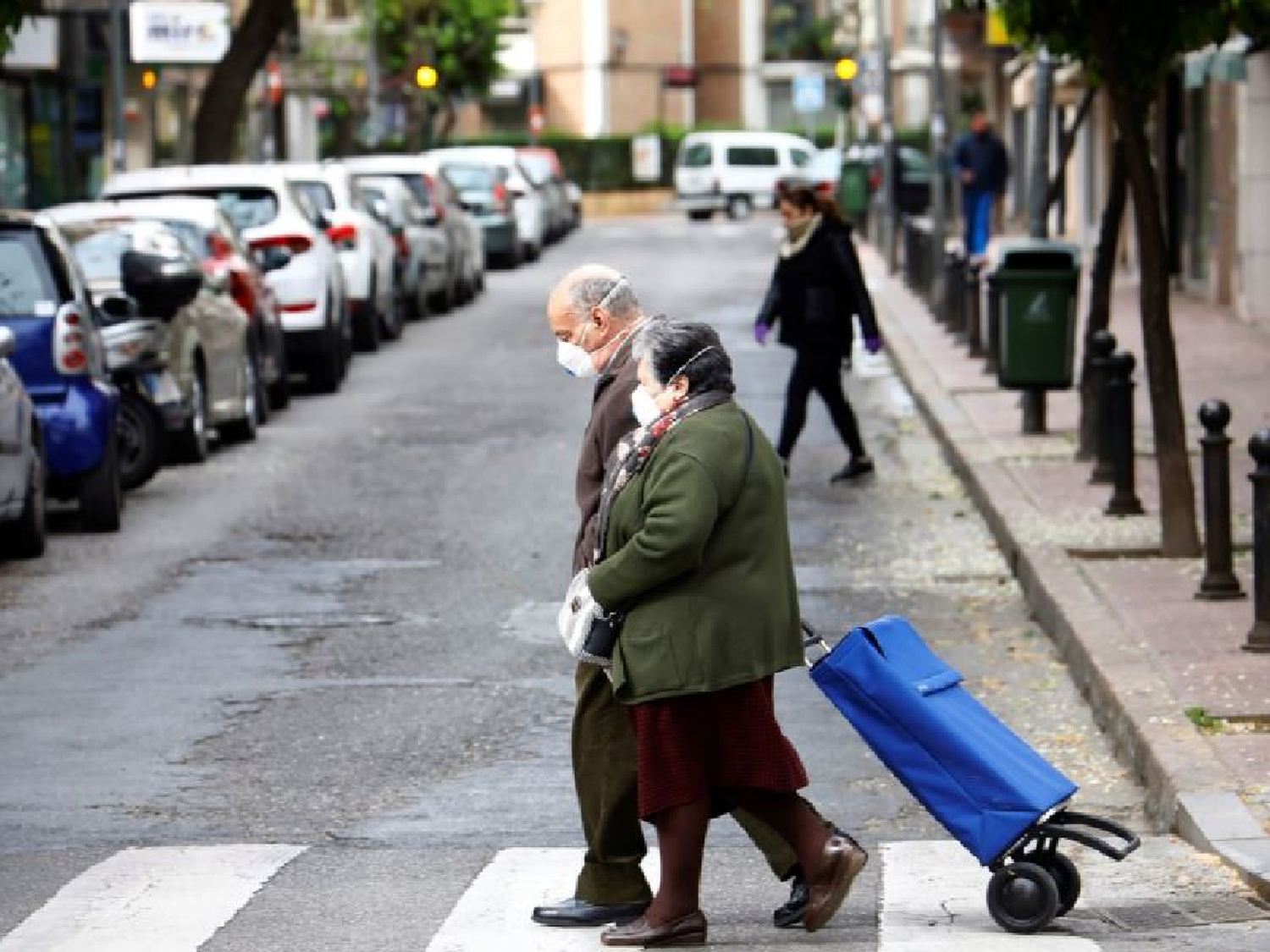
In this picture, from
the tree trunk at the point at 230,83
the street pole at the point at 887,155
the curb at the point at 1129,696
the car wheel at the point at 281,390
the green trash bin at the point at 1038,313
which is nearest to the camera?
the curb at the point at 1129,696

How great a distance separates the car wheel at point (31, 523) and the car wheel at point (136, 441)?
8.82 feet

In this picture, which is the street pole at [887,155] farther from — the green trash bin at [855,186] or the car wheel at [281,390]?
the car wheel at [281,390]

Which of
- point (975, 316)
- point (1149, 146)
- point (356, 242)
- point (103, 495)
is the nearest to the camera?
point (1149, 146)

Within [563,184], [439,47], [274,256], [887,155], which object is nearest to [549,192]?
[563,184]

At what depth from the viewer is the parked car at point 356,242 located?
2894cm

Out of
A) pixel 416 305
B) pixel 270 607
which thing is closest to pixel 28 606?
pixel 270 607

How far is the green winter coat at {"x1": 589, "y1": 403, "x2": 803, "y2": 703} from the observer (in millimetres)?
7402

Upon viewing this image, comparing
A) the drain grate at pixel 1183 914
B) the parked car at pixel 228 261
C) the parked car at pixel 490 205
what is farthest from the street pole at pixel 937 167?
the drain grate at pixel 1183 914

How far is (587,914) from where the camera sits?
7.89m

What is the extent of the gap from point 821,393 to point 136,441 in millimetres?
3882

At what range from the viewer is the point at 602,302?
→ 7938 millimetres

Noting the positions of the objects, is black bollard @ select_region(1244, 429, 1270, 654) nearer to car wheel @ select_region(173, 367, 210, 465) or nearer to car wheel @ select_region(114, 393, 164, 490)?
car wheel @ select_region(114, 393, 164, 490)

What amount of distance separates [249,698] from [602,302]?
420 cm

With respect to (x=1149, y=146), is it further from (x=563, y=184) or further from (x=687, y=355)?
(x=563, y=184)
